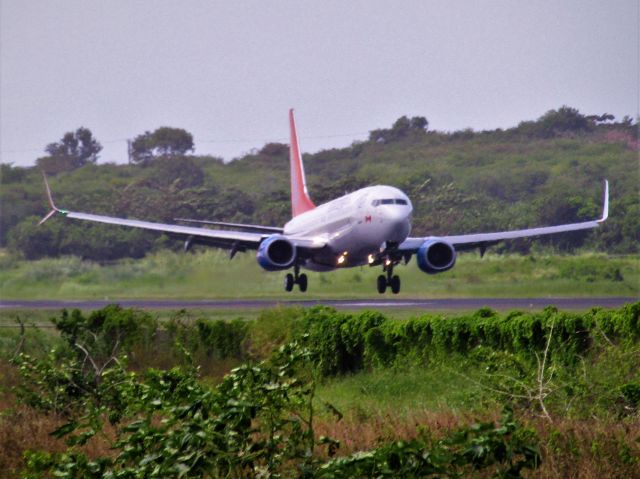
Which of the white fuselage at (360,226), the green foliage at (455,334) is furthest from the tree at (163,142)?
the green foliage at (455,334)

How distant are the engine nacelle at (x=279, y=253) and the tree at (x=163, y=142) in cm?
6884

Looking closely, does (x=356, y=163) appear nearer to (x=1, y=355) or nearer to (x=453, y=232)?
(x=453, y=232)

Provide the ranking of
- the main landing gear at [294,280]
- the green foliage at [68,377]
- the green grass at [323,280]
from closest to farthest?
1. the green foliage at [68,377]
2. the main landing gear at [294,280]
3. the green grass at [323,280]

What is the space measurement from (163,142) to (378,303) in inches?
2789

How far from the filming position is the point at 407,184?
2731 inches

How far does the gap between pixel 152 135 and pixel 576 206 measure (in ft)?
177

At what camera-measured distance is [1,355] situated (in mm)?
25656

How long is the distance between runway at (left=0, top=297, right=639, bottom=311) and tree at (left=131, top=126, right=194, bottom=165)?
60710mm

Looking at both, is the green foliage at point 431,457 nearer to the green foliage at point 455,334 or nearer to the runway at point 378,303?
the green foliage at point 455,334

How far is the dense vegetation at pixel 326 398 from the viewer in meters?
9.91

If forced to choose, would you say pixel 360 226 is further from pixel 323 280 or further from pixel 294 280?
pixel 323 280

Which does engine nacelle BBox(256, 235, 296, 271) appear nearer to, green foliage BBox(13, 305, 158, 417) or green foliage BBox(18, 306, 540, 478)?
green foliage BBox(13, 305, 158, 417)

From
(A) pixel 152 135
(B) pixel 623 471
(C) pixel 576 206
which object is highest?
(A) pixel 152 135

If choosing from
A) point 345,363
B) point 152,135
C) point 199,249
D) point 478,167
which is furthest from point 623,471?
point 152,135
